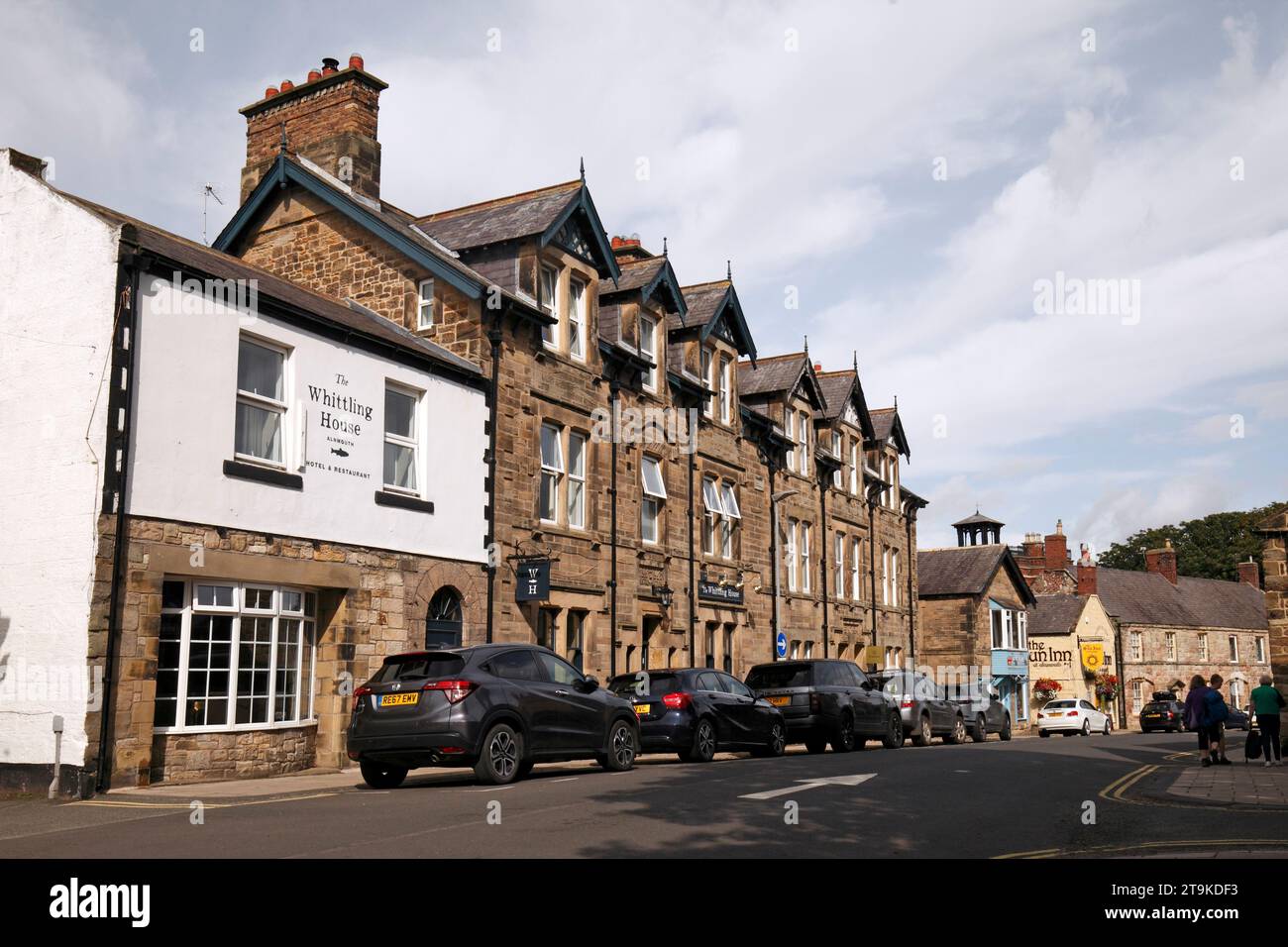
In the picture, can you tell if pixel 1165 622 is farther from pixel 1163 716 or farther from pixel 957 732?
pixel 957 732

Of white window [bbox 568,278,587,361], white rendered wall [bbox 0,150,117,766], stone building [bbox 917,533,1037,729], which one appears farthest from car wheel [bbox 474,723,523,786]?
stone building [bbox 917,533,1037,729]

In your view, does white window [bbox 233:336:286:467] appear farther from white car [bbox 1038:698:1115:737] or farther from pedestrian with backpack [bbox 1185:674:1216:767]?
white car [bbox 1038:698:1115:737]

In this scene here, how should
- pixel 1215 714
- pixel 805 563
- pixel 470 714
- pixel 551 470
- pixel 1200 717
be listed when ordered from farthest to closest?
pixel 805 563, pixel 551 470, pixel 1200 717, pixel 1215 714, pixel 470 714

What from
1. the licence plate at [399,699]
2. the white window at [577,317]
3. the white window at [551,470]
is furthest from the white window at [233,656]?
the white window at [577,317]

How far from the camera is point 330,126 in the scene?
955 inches

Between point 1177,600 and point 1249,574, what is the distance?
15.3m

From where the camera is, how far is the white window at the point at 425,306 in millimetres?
22688

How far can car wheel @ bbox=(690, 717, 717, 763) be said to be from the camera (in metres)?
18.7

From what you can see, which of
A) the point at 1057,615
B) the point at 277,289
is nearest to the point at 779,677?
the point at 277,289

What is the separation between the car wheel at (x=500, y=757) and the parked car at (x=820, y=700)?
8448mm
